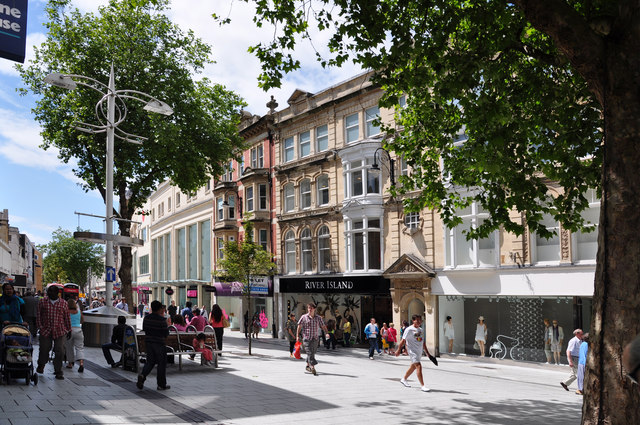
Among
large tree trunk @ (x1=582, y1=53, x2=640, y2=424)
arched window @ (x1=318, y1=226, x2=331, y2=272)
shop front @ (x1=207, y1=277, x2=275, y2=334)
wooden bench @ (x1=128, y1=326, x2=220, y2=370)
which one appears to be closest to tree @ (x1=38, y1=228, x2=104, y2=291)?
shop front @ (x1=207, y1=277, x2=275, y2=334)

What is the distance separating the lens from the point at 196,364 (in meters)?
17.7

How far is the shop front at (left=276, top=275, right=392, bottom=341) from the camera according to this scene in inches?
1194

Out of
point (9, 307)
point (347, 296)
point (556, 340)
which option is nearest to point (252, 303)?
point (347, 296)

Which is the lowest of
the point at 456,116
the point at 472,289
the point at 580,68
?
the point at 472,289

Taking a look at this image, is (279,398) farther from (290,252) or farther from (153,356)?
(290,252)

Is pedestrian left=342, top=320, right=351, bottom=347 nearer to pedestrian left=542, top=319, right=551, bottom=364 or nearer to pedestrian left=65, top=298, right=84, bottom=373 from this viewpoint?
pedestrian left=542, top=319, right=551, bottom=364

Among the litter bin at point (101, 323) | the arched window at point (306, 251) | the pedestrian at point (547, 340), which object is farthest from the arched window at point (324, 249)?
the litter bin at point (101, 323)

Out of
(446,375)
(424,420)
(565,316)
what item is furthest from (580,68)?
(565,316)

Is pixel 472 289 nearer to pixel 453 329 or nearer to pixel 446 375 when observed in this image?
pixel 453 329

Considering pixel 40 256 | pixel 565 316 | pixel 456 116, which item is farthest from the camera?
pixel 40 256

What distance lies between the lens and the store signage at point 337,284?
29.9 m

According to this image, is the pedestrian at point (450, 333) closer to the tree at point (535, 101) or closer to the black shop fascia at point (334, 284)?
the black shop fascia at point (334, 284)

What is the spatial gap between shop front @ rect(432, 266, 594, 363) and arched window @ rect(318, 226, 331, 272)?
790cm

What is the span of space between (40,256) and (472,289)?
574 ft
